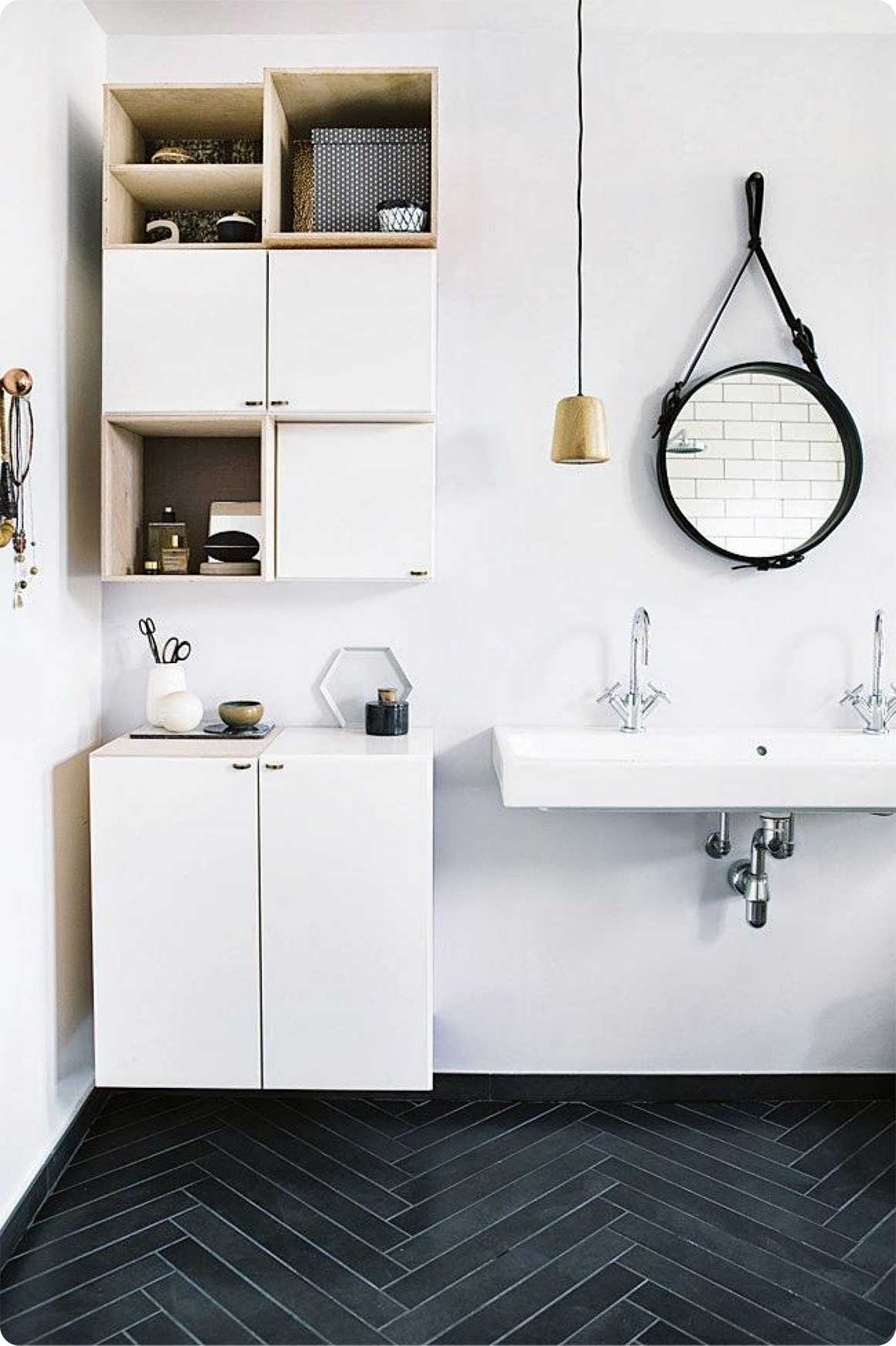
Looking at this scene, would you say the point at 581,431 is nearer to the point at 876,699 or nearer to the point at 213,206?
the point at 876,699

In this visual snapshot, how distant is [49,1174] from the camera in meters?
2.34

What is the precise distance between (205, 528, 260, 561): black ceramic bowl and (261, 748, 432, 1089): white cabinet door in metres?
0.53

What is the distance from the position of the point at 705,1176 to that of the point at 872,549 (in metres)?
1.57

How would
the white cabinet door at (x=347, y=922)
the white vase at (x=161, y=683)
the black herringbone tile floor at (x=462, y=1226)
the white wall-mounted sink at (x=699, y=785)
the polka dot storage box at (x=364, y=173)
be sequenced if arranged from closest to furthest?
the black herringbone tile floor at (x=462, y=1226) → the white wall-mounted sink at (x=699, y=785) → the white cabinet door at (x=347, y=922) → the polka dot storage box at (x=364, y=173) → the white vase at (x=161, y=683)

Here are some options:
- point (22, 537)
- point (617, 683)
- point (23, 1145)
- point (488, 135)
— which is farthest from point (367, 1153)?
point (488, 135)

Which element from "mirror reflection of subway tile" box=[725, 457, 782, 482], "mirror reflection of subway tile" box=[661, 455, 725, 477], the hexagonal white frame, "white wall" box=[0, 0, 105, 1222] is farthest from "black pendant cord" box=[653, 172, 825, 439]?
"white wall" box=[0, 0, 105, 1222]

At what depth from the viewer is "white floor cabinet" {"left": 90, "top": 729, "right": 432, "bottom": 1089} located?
97.2 inches

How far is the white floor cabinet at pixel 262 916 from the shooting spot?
247cm

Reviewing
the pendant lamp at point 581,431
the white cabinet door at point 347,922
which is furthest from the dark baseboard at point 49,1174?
the pendant lamp at point 581,431

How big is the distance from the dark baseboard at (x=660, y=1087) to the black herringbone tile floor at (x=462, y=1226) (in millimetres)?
35

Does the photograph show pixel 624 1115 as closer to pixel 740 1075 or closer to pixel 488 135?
pixel 740 1075

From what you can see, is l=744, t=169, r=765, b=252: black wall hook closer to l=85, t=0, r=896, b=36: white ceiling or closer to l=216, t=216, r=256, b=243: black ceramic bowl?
l=85, t=0, r=896, b=36: white ceiling

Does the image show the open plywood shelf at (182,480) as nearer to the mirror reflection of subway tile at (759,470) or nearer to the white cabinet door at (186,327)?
the white cabinet door at (186,327)

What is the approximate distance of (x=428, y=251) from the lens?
2506 mm
